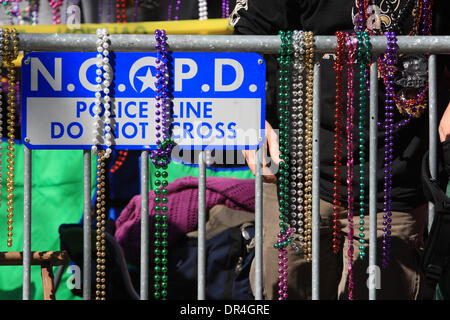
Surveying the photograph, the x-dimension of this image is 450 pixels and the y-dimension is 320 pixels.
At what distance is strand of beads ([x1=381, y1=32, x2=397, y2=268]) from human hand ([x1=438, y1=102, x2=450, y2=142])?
20 cm

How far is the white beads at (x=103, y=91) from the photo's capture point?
8.30ft

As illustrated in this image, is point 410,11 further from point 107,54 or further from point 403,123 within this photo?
point 107,54

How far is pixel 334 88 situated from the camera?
2.97 m

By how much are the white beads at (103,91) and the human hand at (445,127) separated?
1360mm

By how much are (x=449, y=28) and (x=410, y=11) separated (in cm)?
20

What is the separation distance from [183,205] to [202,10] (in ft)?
4.22

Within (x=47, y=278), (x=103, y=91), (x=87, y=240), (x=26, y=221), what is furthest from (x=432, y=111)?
(x=47, y=278)

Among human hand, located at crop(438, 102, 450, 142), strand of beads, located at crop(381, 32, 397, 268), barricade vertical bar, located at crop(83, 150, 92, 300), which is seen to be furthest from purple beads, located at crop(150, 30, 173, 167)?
human hand, located at crop(438, 102, 450, 142)

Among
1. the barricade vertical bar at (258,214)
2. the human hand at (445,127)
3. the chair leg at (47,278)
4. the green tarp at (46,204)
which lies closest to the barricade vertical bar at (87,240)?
the chair leg at (47,278)

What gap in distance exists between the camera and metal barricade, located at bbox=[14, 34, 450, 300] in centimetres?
254

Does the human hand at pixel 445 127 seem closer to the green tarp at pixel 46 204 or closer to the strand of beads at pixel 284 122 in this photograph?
the strand of beads at pixel 284 122

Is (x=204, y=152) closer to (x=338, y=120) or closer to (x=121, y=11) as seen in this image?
(x=338, y=120)

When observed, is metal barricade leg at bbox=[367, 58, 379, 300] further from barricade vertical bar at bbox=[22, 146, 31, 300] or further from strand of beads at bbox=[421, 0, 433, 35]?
barricade vertical bar at bbox=[22, 146, 31, 300]
